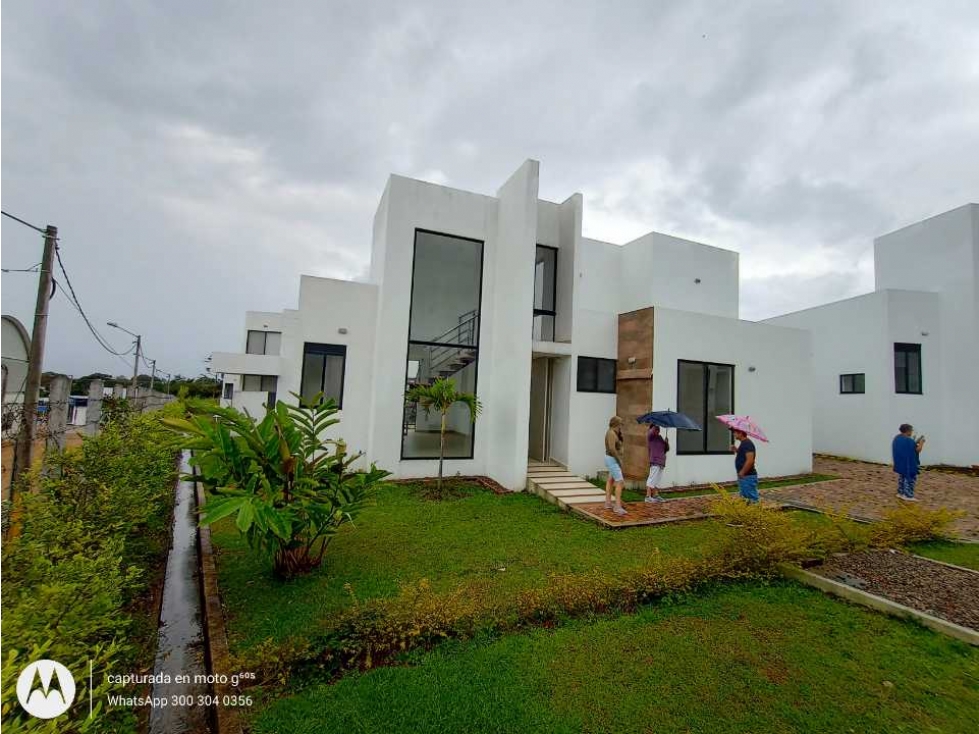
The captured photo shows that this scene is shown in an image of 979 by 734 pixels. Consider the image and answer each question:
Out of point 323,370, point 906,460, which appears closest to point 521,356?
point 323,370

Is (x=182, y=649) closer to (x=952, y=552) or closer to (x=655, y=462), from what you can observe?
(x=655, y=462)

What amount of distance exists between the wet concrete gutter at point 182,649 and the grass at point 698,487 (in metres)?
7.31

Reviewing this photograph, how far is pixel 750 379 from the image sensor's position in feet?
35.6

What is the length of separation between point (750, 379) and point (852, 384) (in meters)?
7.14

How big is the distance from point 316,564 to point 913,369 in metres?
18.7

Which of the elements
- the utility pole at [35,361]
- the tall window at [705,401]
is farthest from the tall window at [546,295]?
the utility pole at [35,361]

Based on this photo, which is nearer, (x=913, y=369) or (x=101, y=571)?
(x=101, y=571)

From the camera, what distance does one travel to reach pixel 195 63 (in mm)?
5730

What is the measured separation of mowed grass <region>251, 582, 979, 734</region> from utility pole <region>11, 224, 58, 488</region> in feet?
12.8

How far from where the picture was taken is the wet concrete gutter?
9.25 feet

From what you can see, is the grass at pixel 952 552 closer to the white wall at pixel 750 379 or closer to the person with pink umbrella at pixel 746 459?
the person with pink umbrella at pixel 746 459

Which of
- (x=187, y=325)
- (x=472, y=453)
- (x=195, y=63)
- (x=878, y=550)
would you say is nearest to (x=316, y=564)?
(x=472, y=453)

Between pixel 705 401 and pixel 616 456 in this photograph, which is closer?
pixel 616 456

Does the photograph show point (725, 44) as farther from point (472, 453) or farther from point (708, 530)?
point (472, 453)
